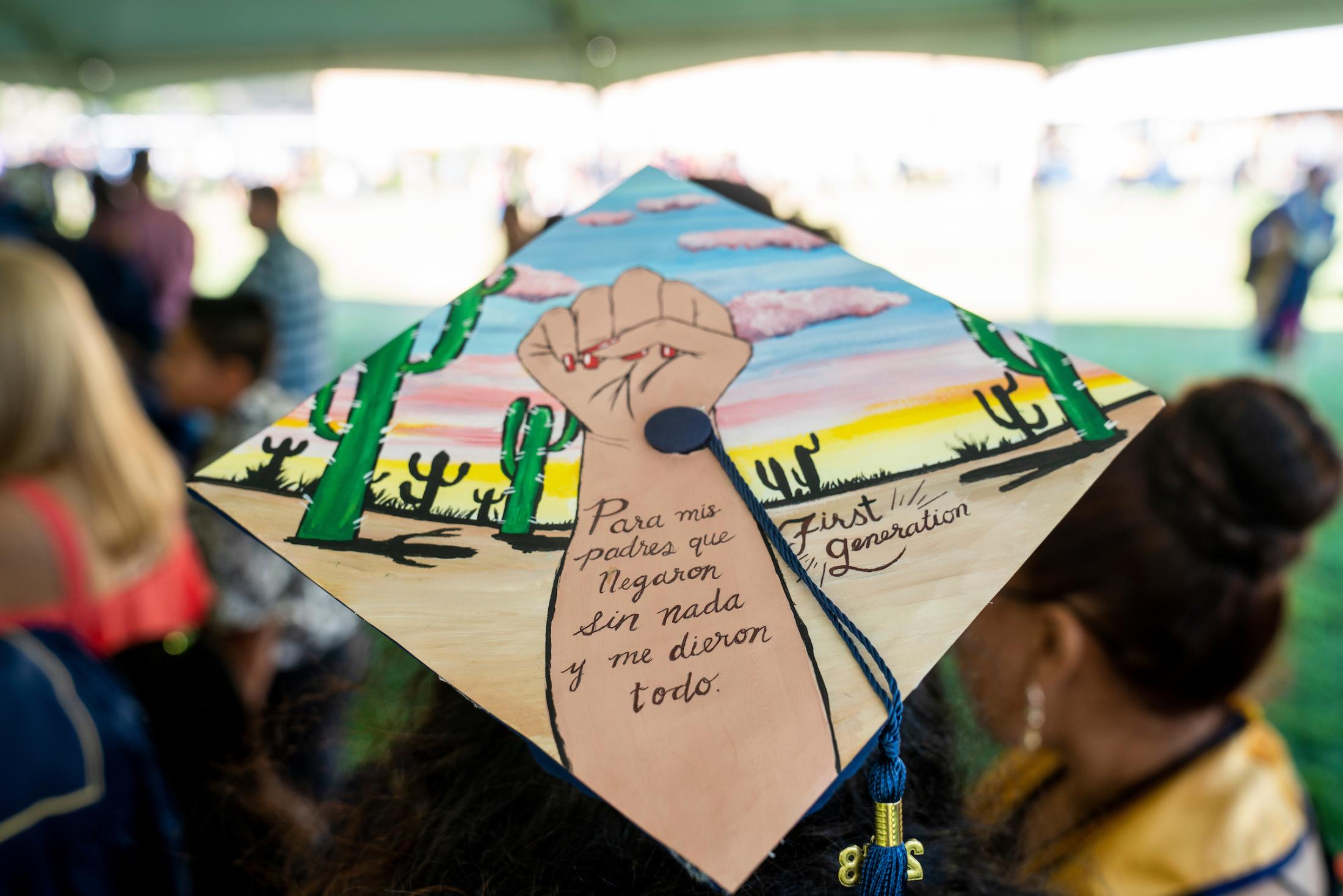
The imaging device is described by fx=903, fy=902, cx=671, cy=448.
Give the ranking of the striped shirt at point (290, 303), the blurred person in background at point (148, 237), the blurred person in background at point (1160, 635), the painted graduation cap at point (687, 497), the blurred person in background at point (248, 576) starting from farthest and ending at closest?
the blurred person in background at point (148, 237)
the striped shirt at point (290, 303)
the blurred person in background at point (248, 576)
the blurred person in background at point (1160, 635)
the painted graduation cap at point (687, 497)

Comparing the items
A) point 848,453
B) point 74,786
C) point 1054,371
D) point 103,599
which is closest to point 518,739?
point 848,453

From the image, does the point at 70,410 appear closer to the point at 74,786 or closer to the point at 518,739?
the point at 74,786

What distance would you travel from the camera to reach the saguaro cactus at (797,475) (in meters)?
0.57

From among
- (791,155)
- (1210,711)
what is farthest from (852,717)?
(791,155)

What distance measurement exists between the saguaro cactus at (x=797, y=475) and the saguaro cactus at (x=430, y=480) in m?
0.19

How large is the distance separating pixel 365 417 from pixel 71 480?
3.91 ft

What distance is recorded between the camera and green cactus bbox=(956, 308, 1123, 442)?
0.59m

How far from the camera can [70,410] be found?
4.96 ft

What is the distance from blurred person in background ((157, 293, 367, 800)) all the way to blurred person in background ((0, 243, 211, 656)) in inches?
8.5

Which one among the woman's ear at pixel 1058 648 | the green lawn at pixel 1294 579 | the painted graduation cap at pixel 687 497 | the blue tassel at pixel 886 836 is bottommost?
the green lawn at pixel 1294 579

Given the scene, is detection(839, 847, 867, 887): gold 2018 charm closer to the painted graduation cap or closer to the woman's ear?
the painted graduation cap

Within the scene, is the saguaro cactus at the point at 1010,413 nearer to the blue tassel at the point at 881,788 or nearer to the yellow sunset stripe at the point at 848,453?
the yellow sunset stripe at the point at 848,453

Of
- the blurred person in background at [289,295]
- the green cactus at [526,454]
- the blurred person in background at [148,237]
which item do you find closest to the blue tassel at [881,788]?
the green cactus at [526,454]

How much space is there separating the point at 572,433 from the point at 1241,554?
896 mm
